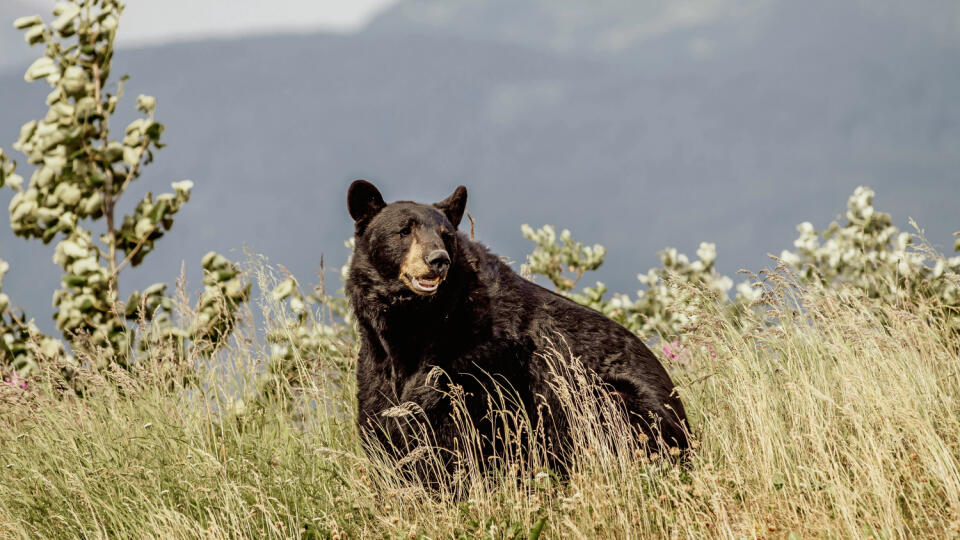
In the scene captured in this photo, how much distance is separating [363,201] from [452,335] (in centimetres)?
96

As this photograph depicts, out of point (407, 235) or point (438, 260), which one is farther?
point (407, 235)

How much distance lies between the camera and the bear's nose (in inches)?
183

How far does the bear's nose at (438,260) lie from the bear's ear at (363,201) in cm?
67

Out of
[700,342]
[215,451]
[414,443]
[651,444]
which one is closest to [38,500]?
[215,451]

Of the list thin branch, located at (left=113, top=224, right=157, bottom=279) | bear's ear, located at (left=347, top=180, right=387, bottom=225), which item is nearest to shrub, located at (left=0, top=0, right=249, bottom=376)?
thin branch, located at (left=113, top=224, right=157, bottom=279)

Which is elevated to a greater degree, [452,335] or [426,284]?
[426,284]

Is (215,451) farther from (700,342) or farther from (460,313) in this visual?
(700,342)

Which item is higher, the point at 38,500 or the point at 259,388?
the point at 259,388

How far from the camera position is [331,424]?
5930 millimetres

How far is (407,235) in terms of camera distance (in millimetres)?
4875

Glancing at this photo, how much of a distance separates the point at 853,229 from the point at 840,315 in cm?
485

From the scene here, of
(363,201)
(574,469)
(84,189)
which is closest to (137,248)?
(84,189)

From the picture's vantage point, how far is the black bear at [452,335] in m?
4.88

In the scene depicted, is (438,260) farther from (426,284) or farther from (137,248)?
(137,248)
